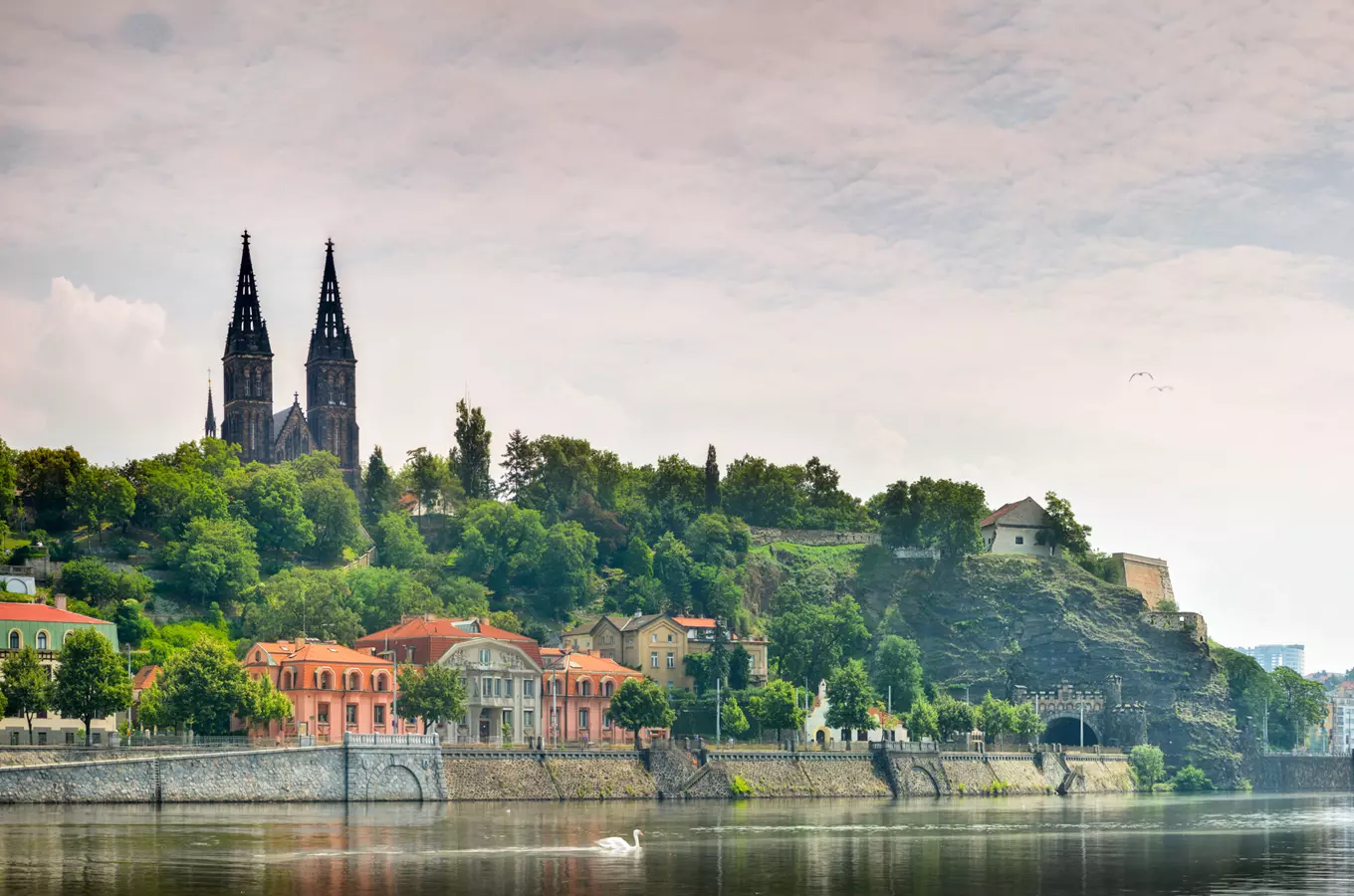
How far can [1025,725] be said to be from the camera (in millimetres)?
144375

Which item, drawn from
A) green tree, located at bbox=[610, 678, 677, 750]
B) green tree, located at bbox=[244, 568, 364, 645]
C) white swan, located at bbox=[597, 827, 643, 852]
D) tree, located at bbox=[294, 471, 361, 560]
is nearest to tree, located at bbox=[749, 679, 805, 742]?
green tree, located at bbox=[610, 678, 677, 750]

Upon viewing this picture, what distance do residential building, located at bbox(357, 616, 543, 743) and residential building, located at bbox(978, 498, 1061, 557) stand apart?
6620cm

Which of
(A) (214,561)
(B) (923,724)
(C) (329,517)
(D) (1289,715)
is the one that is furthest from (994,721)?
(A) (214,561)

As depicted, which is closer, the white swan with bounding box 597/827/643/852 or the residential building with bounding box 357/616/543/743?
the white swan with bounding box 597/827/643/852

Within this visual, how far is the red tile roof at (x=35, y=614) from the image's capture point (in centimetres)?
10948

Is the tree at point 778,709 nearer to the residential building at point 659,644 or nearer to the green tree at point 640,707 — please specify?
the green tree at point 640,707

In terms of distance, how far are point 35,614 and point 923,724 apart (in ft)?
208

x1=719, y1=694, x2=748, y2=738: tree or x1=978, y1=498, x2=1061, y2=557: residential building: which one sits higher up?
x1=978, y1=498, x2=1061, y2=557: residential building

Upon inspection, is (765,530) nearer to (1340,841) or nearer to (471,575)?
(471,575)

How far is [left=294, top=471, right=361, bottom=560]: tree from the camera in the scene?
164 meters

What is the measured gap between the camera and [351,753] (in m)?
100

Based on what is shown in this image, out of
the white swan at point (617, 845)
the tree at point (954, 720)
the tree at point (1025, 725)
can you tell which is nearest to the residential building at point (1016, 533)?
the tree at point (1025, 725)

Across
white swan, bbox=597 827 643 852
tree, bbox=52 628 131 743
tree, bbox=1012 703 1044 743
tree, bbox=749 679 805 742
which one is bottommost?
tree, bbox=1012 703 1044 743

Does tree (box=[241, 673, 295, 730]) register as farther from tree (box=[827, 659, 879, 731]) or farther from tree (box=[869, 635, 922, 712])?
tree (box=[869, 635, 922, 712])
